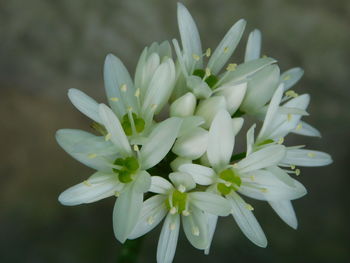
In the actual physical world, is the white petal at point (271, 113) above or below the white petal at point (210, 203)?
above

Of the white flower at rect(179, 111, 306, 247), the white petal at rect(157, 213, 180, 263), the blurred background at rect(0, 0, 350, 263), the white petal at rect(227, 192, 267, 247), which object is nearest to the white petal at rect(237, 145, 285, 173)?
the white flower at rect(179, 111, 306, 247)

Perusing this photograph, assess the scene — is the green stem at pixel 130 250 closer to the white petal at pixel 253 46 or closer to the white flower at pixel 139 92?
the white flower at pixel 139 92

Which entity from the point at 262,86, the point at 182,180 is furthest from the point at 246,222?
the point at 262,86

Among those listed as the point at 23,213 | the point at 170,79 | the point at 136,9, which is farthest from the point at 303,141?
the point at 170,79

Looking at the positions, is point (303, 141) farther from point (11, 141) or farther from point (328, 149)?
point (11, 141)

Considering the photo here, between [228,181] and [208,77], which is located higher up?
[208,77]

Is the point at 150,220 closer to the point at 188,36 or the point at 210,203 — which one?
the point at 210,203

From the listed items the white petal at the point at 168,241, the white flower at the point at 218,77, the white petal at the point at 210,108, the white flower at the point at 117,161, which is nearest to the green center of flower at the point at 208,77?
the white flower at the point at 218,77
